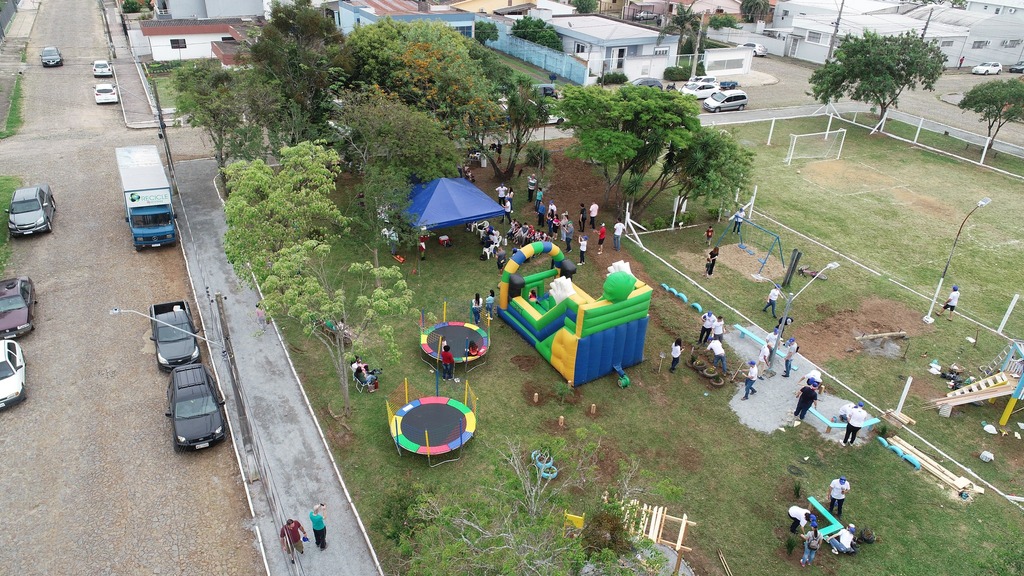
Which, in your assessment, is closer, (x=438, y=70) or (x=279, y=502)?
(x=279, y=502)

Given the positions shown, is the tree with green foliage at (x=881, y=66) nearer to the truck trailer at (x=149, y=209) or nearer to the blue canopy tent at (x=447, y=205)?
the blue canopy tent at (x=447, y=205)

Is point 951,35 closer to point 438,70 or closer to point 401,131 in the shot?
point 438,70

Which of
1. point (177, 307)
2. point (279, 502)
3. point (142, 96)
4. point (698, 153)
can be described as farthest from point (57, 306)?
point (142, 96)

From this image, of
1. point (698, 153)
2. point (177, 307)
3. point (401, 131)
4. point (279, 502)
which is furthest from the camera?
point (698, 153)

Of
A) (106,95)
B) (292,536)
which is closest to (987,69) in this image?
(292,536)

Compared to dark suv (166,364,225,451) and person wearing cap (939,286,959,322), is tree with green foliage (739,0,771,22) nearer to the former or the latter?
person wearing cap (939,286,959,322)

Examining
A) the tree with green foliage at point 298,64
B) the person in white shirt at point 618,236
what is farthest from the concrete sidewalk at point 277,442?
the person in white shirt at point 618,236
